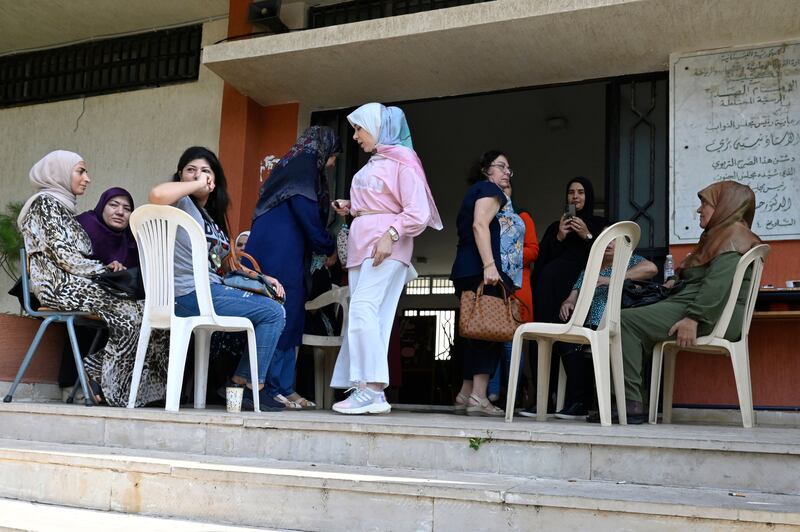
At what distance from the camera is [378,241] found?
4.18 meters

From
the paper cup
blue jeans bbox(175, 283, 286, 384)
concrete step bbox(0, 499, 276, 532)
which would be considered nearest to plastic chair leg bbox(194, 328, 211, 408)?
blue jeans bbox(175, 283, 286, 384)

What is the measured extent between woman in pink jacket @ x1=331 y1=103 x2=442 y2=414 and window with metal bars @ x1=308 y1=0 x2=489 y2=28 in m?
2.20

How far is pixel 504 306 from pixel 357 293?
798 millimetres

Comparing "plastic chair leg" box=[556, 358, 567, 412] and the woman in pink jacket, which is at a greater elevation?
the woman in pink jacket

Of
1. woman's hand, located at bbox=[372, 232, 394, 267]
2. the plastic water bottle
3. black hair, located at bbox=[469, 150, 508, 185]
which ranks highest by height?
black hair, located at bbox=[469, 150, 508, 185]

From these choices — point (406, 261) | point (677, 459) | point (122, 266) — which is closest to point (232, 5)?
point (122, 266)

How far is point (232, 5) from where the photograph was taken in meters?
6.61

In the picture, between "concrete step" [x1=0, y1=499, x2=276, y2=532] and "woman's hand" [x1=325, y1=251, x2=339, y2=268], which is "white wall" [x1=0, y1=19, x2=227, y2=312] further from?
"concrete step" [x1=0, y1=499, x2=276, y2=532]

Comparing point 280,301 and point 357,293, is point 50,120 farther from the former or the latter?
point 357,293

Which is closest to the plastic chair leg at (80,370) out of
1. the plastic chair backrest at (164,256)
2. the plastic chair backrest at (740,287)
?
the plastic chair backrest at (164,256)

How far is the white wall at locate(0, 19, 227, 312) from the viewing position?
6914mm

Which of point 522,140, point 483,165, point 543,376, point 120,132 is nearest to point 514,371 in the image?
point 543,376

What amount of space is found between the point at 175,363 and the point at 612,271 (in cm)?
211

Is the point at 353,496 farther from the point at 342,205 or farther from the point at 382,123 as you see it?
the point at 382,123
